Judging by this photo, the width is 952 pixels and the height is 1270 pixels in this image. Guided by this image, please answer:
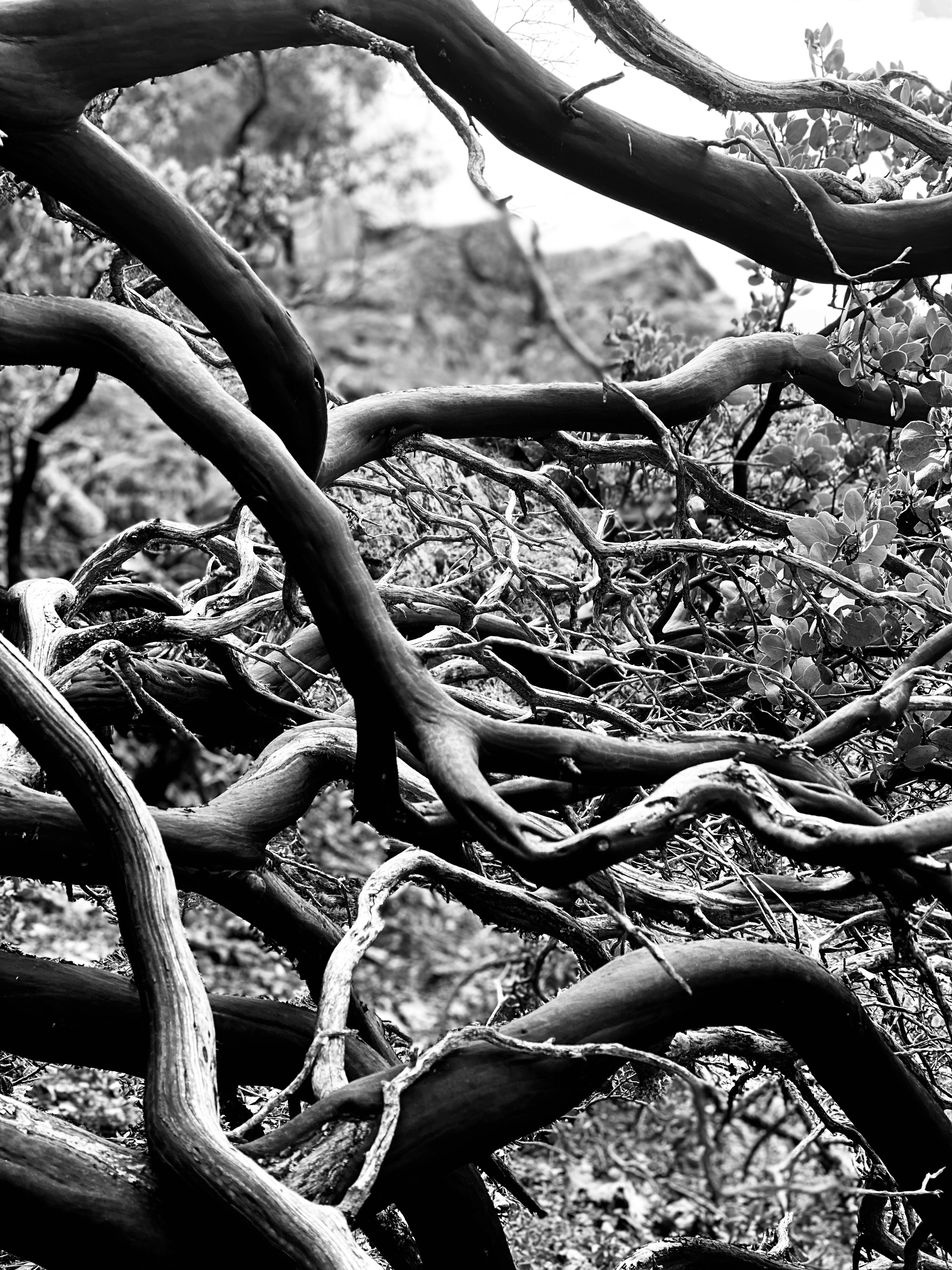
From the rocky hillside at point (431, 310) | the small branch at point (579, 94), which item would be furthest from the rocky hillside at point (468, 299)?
the small branch at point (579, 94)

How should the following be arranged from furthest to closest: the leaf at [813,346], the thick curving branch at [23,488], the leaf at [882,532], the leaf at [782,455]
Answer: the thick curving branch at [23,488] < the leaf at [782,455] < the leaf at [813,346] < the leaf at [882,532]

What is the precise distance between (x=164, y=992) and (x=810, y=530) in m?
1.91

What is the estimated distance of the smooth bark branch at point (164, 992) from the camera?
2168mm

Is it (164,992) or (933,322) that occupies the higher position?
(933,322)

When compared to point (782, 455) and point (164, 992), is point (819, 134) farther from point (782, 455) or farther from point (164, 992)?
point (164, 992)

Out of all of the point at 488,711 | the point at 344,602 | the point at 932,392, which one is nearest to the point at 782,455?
the point at 932,392

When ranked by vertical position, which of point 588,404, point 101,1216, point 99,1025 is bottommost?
point 101,1216

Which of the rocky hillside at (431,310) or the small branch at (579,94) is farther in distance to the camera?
the rocky hillside at (431,310)

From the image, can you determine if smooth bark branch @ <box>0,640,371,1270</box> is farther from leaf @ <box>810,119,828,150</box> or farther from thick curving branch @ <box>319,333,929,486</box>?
leaf @ <box>810,119,828,150</box>

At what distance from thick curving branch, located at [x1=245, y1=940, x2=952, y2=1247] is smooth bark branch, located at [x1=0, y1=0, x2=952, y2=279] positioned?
5.25ft

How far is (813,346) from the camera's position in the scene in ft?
12.9

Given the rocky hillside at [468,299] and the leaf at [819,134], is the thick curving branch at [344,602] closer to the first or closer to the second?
the leaf at [819,134]

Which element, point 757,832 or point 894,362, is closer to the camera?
point 757,832

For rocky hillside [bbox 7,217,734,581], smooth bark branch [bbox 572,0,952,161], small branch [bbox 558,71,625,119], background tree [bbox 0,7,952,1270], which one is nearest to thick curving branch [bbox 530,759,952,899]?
background tree [bbox 0,7,952,1270]
